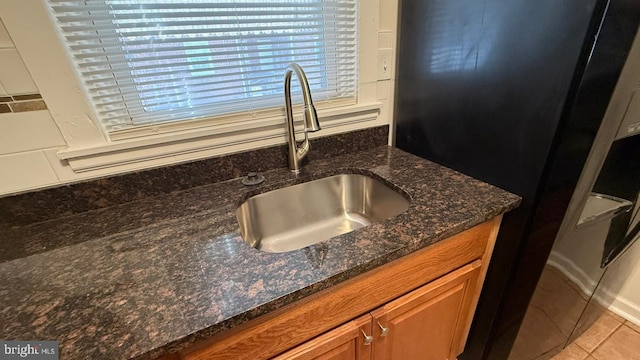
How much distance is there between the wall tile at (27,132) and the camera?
71 cm

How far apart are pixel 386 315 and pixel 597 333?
1416 millimetres

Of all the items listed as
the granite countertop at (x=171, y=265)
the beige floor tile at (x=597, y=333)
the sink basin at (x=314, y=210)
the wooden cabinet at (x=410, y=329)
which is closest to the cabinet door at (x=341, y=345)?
the wooden cabinet at (x=410, y=329)

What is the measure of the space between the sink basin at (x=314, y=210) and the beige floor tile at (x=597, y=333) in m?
1.26

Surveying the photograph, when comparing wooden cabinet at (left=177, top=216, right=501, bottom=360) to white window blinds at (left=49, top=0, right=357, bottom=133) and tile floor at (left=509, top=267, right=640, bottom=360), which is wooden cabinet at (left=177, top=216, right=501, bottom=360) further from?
white window blinds at (left=49, top=0, right=357, bottom=133)

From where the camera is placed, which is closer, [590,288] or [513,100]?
[513,100]

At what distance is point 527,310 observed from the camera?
0.84 metres

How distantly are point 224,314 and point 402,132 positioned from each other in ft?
3.27

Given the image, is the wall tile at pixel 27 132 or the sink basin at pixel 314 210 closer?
the wall tile at pixel 27 132

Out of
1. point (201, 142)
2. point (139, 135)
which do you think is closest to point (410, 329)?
point (201, 142)

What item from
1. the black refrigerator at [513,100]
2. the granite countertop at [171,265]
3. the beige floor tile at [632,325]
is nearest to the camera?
the granite countertop at [171,265]

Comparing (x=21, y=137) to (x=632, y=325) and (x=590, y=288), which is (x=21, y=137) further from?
(x=632, y=325)

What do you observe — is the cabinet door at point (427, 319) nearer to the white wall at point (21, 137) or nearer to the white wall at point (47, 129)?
the white wall at point (47, 129)

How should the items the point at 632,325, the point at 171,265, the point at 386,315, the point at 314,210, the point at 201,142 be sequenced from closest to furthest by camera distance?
the point at 171,265 → the point at 386,315 → the point at 201,142 → the point at 314,210 → the point at 632,325

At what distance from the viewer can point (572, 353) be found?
1255 millimetres
